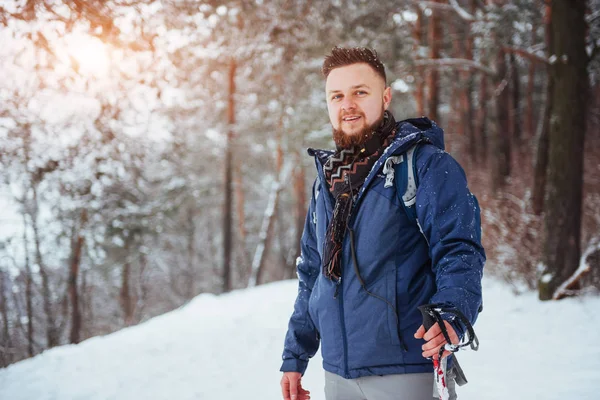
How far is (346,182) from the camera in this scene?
1879 mm

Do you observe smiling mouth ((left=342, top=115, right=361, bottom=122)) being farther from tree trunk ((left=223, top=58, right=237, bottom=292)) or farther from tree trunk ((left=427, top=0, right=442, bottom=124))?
tree trunk ((left=223, top=58, right=237, bottom=292))

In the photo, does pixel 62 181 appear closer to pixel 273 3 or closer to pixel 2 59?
pixel 2 59

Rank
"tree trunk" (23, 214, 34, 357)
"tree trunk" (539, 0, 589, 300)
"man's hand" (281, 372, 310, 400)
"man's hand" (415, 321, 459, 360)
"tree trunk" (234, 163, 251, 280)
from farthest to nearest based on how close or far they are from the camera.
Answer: "tree trunk" (234, 163, 251, 280), "tree trunk" (23, 214, 34, 357), "tree trunk" (539, 0, 589, 300), "man's hand" (281, 372, 310, 400), "man's hand" (415, 321, 459, 360)

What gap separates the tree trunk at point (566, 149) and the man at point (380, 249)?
477 centimetres

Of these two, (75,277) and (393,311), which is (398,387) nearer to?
(393,311)

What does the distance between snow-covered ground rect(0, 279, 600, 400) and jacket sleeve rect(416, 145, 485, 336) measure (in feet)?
8.74

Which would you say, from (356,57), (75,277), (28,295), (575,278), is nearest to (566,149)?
(575,278)

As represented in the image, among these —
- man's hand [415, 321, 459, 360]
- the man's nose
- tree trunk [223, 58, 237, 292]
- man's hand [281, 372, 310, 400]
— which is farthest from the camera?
tree trunk [223, 58, 237, 292]

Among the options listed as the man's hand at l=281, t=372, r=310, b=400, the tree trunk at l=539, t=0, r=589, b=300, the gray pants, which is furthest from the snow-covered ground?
the gray pants

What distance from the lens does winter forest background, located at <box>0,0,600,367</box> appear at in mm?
5059

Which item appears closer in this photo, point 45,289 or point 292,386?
point 292,386

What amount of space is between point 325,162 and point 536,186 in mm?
6669

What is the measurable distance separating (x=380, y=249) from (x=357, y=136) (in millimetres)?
503

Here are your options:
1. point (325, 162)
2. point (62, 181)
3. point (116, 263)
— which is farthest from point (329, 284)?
point (116, 263)
